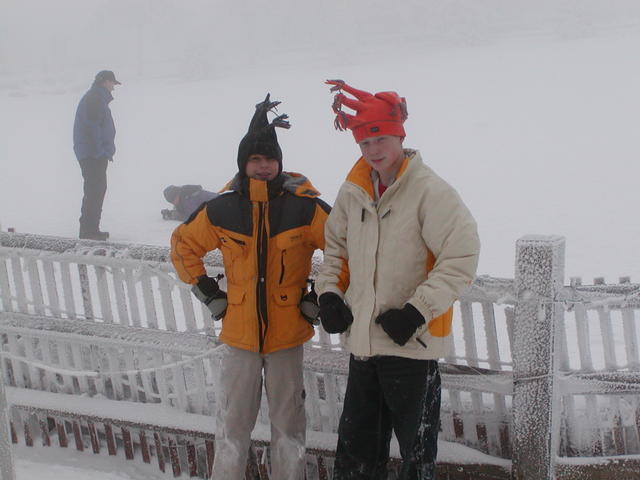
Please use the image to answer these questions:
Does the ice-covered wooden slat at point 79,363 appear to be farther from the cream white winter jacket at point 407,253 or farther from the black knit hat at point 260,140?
the cream white winter jacket at point 407,253

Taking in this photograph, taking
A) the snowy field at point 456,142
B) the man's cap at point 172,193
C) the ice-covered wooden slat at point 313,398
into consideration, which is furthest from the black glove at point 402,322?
the man's cap at point 172,193

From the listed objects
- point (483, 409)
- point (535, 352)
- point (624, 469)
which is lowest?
point (624, 469)

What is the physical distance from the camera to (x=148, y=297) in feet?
14.1

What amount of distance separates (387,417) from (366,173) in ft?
3.60

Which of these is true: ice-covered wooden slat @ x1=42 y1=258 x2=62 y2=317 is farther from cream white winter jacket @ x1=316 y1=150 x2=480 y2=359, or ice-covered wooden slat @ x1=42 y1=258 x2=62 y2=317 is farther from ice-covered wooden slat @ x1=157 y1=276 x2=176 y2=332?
cream white winter jacket @ x1=316 y1=150 x2=480 y2=359

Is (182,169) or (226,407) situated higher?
(182,169)

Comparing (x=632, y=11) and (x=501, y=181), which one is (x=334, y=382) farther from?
(x=632, y=11)

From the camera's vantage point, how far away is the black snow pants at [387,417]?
3049mm

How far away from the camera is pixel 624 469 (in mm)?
3398

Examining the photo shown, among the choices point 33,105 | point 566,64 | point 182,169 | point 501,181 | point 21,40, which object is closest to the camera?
point 501,181

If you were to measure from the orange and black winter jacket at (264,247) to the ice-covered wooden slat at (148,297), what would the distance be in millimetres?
927

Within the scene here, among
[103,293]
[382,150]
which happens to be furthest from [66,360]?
[382,150]

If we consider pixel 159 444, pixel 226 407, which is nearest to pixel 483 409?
pixel 226 407

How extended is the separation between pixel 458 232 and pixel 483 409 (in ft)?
4.34
